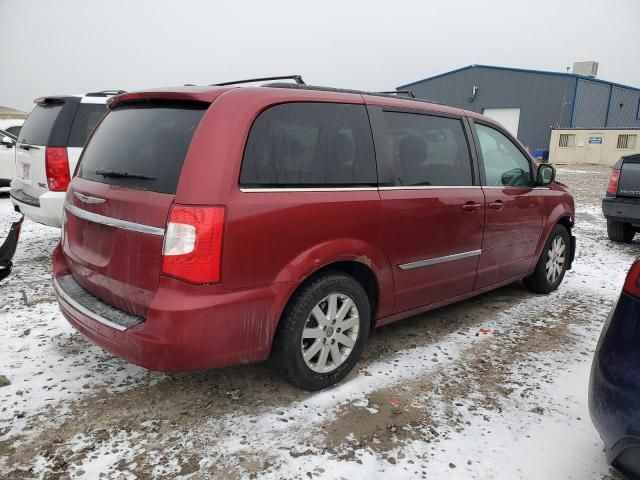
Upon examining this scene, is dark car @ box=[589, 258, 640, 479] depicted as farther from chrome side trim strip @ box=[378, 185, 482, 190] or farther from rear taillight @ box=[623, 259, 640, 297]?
chrome side trim strip @ box=[378, 185, 482, 190]

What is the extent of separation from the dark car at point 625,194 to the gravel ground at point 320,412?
137 inches

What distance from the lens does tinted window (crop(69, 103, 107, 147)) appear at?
5.28m

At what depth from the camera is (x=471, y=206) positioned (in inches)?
141

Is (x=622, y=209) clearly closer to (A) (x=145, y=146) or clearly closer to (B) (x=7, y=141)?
(A) (x=145, y=146)

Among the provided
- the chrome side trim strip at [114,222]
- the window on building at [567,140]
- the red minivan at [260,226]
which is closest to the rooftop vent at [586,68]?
the window on building at [567,140]

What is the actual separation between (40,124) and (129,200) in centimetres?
406

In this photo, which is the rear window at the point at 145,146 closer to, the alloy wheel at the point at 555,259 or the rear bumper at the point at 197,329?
the rear bumper at the point at 197,329

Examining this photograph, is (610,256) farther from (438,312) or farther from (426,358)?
(426,358)

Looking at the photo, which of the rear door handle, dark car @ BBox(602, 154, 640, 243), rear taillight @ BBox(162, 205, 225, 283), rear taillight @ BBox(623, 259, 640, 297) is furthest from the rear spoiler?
dark car @ BBox(602, 154, 640, 243)

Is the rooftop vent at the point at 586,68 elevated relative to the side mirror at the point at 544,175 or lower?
elevated

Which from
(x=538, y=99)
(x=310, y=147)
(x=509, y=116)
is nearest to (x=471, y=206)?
(x=310, y=147)

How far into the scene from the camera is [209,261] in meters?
2.21

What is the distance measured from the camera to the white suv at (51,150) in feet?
16.7

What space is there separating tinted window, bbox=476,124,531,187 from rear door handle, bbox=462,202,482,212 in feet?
0.98
